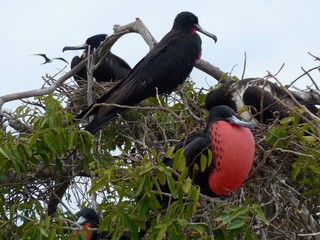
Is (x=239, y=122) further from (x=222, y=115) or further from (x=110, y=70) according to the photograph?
(x=110, y=70)

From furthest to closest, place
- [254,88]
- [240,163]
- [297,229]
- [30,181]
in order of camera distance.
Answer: [254,88]
[30,181]
[297,229]
[240,163]

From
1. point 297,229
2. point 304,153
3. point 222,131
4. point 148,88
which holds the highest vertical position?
point 148,88

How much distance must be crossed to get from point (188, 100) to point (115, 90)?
394mm

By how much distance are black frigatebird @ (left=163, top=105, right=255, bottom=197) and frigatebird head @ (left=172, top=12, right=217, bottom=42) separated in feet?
4.51

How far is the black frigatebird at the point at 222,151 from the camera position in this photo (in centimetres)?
316

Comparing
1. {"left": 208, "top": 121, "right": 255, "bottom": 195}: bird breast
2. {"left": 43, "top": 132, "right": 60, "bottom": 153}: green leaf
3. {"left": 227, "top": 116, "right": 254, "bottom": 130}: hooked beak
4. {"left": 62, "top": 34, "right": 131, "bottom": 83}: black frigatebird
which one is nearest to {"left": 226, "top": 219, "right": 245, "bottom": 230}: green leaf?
{"left": 208, "top": 121, "right": 255, "bottom": 195}: bird breast

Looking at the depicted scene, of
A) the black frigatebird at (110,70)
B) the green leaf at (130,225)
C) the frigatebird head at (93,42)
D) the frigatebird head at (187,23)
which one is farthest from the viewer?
the frigatebird head at (93,42)

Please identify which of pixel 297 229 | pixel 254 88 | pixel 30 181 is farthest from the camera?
pixel 254 88

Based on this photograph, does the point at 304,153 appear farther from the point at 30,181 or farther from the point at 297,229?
the point at 30,181

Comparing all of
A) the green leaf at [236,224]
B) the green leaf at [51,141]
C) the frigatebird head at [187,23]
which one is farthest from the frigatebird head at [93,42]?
the green leaf at [236,224]

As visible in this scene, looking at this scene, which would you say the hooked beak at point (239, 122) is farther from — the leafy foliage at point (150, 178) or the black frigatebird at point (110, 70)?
the black frigatebird at point (110, 70)

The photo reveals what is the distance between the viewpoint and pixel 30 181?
3.93 meters

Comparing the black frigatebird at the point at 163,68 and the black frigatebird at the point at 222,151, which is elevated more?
the black frigatebird at the point at 163,68

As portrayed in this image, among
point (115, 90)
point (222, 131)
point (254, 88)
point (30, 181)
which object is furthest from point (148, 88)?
point (222, 131)
